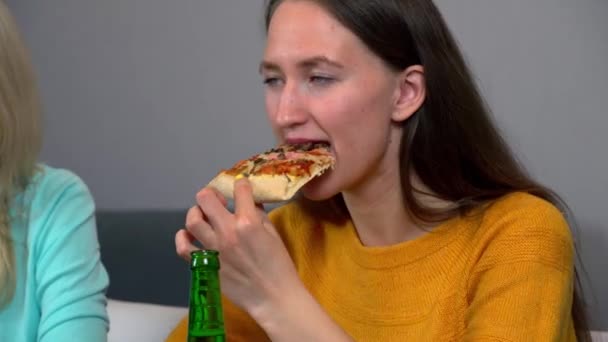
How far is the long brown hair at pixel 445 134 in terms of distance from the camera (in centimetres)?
132

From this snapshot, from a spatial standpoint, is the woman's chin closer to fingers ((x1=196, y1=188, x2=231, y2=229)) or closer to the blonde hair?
fingers ((x1=196, y1=188, x2=231, y2=229))

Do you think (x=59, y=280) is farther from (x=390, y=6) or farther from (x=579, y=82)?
(x=579, y=82)

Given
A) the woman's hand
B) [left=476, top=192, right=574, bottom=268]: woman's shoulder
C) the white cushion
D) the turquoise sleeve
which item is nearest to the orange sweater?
[left=476, top=192, right=574, bottom=268]: woman's shoulder

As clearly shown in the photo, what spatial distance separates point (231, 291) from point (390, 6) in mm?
489

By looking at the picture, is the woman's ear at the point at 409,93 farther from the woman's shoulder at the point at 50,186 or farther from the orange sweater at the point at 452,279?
the woman's shoulder at the point at 50,186

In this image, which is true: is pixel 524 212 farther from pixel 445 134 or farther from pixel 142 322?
pixel 142 322

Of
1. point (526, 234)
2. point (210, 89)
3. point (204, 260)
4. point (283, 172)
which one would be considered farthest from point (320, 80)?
point (210, 89)

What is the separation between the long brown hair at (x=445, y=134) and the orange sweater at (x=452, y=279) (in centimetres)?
4

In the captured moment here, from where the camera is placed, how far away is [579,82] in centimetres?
183

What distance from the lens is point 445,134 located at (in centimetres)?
136

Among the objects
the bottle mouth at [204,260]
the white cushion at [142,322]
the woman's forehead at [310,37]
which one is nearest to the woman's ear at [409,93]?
the woman's forehead at [310,37]

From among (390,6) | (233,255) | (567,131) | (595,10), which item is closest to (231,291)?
(233,255)

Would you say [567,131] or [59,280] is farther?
[567,131]

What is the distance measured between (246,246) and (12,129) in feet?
1.87
